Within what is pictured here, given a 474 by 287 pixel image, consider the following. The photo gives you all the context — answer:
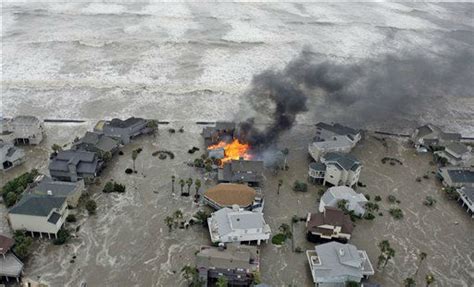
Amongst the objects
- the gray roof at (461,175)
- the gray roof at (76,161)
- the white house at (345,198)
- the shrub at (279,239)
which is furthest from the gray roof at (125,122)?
the gray roof at (461,175)

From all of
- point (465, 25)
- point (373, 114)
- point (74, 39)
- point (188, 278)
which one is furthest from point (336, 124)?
point (465, 25)

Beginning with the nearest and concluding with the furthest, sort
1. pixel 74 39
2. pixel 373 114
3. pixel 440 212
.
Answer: pixel 440 212 < pixel 373 114 < pixel 74 39

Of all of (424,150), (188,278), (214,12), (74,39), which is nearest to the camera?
(188,278)

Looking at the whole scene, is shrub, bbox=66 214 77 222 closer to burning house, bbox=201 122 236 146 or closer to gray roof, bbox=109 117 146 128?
gray roof, bbox=109 117 146 128

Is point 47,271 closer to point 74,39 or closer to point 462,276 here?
point 462,276

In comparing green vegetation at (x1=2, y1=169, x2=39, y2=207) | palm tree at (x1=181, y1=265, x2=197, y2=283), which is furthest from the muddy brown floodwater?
green vegetation at (x1=2, y1=169, x2=39, y2=207)

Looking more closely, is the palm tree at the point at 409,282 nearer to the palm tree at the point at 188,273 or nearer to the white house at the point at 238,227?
the white house at the point at 238,227

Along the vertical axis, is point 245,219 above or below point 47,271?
above
